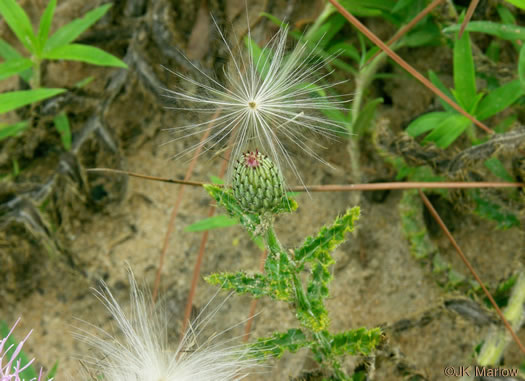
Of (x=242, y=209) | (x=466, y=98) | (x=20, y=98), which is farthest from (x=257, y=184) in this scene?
(x=20, y=98)

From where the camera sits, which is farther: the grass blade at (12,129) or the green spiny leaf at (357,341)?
the grass blade at (12,129)

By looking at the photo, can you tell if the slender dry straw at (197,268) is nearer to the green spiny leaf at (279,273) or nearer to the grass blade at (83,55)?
the grass blade at (83,55)

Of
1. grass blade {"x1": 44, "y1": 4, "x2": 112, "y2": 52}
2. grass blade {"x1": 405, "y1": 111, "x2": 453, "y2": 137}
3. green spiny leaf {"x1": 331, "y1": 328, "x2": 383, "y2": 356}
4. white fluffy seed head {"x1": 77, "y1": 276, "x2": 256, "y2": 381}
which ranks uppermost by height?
grass blade {"x1": 44, "y1": 4, "x2": 112, "y2": 52}

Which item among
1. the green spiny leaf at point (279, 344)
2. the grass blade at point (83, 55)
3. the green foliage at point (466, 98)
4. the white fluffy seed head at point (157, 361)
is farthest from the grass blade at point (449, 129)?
the grass blade at point (83, 55)

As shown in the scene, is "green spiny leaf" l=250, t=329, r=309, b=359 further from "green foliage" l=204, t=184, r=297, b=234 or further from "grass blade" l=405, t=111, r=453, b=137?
"grass blade" l=405, t=111, r=453, b=137

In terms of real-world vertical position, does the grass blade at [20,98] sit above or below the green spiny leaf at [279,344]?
above

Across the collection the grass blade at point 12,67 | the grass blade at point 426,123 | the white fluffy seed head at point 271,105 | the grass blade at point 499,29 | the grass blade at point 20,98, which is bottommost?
the white fluffy seed head at point 271,105

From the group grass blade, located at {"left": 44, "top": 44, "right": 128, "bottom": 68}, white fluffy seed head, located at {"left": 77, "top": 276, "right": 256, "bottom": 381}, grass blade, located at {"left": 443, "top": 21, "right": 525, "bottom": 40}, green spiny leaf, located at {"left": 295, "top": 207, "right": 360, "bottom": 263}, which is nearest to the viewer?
green spiny leaf, located at {"left": 295, "top": 207, "right": 360, "bottom": 263}

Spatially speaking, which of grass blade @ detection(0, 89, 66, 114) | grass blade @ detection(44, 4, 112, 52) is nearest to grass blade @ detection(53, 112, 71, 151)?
grass blade @ detection(44, 4, 112, 52)
